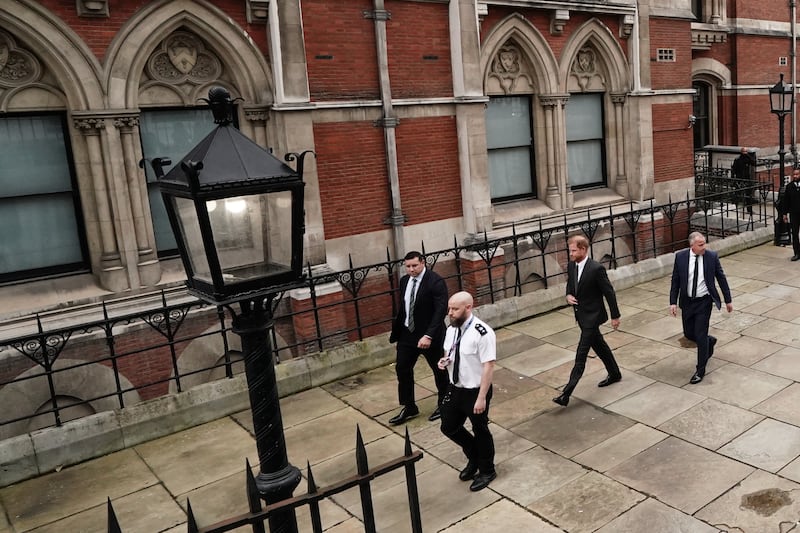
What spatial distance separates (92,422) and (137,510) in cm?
139

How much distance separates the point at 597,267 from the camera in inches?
274

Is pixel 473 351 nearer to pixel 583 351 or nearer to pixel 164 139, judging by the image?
pixel 583 351

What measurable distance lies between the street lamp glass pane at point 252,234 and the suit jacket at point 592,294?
4448mm

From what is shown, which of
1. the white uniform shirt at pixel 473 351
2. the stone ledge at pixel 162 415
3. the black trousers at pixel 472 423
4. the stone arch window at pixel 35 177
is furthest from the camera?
the stone arch window at pixel 35 177

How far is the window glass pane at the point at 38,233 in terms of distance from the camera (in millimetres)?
8953

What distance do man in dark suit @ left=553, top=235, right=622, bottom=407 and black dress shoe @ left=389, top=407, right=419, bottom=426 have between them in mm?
1513

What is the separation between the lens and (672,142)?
52.6ft

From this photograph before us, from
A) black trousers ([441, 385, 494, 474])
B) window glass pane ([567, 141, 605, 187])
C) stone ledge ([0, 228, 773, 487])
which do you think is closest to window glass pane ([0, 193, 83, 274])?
stone ledge ([0, 228, 773, 487])

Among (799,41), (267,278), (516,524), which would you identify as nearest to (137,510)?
(516,524)

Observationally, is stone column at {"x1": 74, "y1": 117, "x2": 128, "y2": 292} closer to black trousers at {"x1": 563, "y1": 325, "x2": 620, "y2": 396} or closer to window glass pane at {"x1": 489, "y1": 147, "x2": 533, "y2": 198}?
black trousers at {"x1": 563, "y1": 325, "x2": 620, "y2": 396}

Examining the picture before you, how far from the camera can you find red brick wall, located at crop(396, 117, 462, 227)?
39.0 feet

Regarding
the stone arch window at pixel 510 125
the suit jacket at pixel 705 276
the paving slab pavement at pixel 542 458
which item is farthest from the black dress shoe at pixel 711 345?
the stone arch window at pixel 510 125

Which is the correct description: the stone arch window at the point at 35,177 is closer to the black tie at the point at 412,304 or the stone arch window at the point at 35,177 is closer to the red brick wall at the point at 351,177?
the red brick wall at the point at 351,177

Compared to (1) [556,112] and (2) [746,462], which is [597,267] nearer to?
(2) [746,462]
